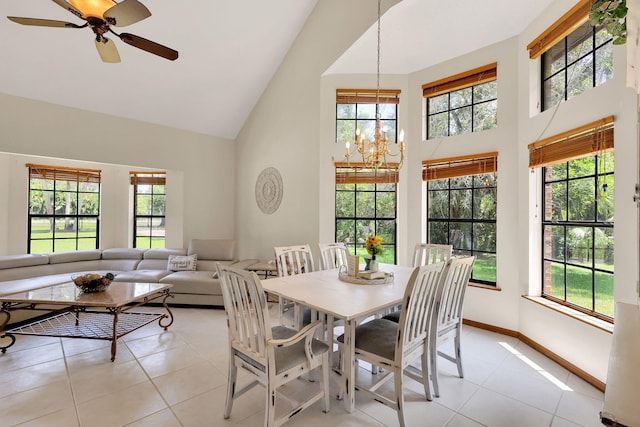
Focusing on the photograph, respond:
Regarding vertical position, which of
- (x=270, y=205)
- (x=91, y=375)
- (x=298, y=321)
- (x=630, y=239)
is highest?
(x=270, y=205)

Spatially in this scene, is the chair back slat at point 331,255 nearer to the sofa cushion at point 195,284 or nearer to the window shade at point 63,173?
the sofa cushion at point 195,284

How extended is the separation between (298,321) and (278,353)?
673 millimetres

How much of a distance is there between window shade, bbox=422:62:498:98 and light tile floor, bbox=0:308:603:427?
295 cm

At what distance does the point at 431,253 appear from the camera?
323cm

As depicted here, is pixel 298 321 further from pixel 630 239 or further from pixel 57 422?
pixel 630 239

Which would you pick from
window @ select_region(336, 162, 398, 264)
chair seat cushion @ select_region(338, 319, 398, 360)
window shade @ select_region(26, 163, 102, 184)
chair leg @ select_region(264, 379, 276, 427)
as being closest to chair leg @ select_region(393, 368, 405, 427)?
chair seat cushion @ select_region(338, 319, 398, 360)

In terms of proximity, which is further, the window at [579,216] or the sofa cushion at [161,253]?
the sofa cushion at [161,253]

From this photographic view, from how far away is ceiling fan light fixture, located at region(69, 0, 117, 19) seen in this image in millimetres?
1865

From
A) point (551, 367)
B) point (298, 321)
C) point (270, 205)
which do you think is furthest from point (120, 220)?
point (551, 367)

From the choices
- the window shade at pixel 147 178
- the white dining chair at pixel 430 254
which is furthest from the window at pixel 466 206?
the window shade at pixel 147 178

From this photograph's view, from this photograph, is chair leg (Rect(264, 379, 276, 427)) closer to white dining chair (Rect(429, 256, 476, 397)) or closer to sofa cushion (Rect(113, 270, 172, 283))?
white dining chair (Rect(429, 256, 476, 397))

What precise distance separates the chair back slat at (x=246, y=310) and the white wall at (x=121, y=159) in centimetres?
394

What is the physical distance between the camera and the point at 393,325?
2.15 meters

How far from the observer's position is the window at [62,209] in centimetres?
464
